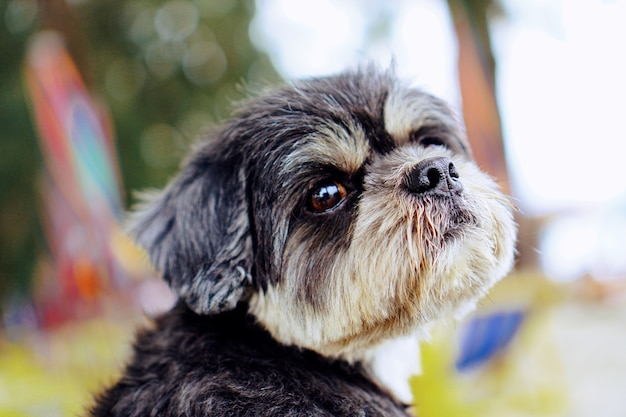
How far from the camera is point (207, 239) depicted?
2.27 metres

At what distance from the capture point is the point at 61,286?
5.95m

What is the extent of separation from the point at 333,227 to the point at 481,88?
5.03 m

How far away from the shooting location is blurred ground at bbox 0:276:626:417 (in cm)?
442

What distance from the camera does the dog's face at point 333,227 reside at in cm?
207

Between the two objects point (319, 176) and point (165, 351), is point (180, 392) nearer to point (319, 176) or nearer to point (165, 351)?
point (165, 351)

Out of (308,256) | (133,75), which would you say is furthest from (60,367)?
(133,75)

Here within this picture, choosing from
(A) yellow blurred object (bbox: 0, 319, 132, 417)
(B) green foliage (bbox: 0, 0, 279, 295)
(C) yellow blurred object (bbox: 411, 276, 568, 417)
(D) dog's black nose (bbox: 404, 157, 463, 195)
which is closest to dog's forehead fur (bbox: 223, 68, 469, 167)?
(D) dog's black nose (bbox: 404, 157, 463, 195)

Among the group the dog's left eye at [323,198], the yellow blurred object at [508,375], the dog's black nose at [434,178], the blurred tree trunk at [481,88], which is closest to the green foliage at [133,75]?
the blurred tree trunk at [481,88]

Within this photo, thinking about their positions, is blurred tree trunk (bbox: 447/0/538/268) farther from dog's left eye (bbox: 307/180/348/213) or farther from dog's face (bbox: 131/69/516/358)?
dog's left eye (bbox: 307/180/348/213)

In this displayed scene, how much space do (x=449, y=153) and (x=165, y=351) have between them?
1.58m

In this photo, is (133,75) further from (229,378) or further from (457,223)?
(457,223)

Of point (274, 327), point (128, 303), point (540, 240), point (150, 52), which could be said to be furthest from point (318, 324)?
point (150, 52)

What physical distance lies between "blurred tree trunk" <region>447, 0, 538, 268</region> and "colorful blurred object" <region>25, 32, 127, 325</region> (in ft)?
13.0

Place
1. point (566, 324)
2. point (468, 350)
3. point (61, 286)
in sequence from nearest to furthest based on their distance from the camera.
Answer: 1. point (468, 350)
2. point (61, 286)
3. point (566, 324)
